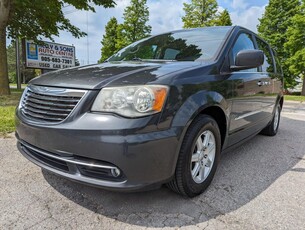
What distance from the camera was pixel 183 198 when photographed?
7.15 ft

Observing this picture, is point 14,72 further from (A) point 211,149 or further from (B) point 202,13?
(A) point 211,149

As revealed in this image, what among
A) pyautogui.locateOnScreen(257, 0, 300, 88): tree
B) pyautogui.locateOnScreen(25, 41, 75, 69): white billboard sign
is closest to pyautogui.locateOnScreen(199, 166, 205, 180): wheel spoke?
pyautogui.locateOnScreen(25, 41, 75, 69): white billboard sign

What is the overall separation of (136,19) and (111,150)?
79.8 feet

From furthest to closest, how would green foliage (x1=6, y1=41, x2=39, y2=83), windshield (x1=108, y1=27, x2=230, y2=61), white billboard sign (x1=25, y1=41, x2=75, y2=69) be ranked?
green foliage (x1=6, y1=41, x2=39, y2=83) → white billboard sign (x1=25, y1=41, x2=75, y2=69) → windshield (x1=108, y1=27, x2=230, y2=61)

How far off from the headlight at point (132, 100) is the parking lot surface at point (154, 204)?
82 cm

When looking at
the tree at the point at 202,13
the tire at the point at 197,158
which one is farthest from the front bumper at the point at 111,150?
the tree at the point at 202,13

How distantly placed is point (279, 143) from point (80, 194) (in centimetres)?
334

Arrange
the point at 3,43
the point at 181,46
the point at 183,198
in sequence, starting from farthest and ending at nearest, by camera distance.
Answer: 1. the point at 3,43
2. the point at 181,46
3. the point at 183,198

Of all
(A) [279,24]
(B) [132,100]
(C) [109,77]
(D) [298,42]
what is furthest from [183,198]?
(A) [279,24]

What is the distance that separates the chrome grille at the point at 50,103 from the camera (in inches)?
72.4

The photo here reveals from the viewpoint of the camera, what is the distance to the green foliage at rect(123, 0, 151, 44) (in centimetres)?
2411

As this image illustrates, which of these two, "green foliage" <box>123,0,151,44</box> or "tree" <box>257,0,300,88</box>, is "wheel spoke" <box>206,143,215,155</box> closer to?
"green foliage" <box>123,0,151,44</box>

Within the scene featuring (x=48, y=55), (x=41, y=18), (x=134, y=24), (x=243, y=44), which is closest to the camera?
(x=243, y=44)

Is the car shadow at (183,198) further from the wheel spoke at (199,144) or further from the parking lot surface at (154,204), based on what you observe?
the wheel spoke at (199,144)
